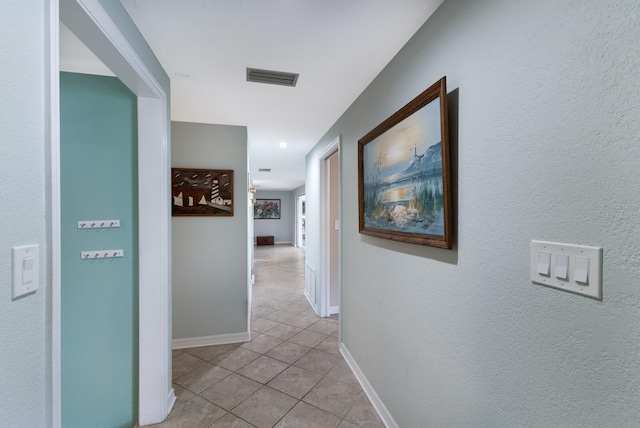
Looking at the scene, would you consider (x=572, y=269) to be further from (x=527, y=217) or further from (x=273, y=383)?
(x=273, y=383)

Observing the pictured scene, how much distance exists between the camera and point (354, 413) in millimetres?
1841

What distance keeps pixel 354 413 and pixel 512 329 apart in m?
1.43

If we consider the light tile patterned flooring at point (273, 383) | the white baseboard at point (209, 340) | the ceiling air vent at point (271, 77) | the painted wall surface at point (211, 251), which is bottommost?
the light tile patterned flooring at point (273, 383)

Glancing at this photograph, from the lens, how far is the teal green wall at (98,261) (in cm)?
167

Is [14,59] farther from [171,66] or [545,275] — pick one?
[545,275]

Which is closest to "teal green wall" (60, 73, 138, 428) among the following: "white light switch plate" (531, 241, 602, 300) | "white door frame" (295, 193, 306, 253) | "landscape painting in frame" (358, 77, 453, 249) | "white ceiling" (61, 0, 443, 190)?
"white ceiling" (61, 0, 443, 190)

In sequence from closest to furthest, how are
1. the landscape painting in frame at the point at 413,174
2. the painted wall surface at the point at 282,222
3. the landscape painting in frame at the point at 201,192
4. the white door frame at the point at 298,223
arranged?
the landscape painting in frame at the point at 413,174
the landscape painting in frame at the point at 201,192
the white door frame at the point at 298,223
the painted wall surface at the point at 282,222

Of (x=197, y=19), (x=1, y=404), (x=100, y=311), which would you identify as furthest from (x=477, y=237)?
(x=100, y=311)

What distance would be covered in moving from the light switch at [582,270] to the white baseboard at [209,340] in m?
2.93

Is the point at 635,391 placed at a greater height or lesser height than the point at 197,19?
lesser

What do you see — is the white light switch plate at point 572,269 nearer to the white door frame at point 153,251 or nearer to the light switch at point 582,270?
the light switch at point 582,270

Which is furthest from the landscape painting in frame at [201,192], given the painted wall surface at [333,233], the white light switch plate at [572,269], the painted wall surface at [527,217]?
the white light switch plate at [572,269]

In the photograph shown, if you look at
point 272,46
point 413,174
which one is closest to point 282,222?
point 272,46

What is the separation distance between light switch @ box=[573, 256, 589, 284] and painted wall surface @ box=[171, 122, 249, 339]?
2663 millimetres
